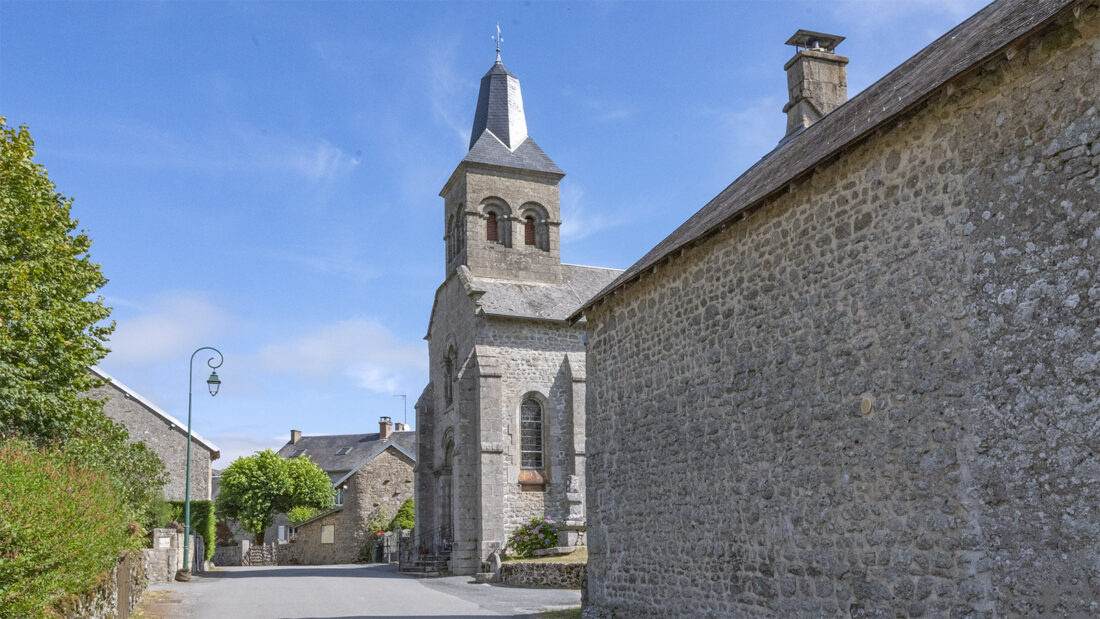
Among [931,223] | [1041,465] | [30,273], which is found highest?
[30,273]

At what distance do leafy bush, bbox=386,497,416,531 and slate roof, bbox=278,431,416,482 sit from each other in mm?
15748

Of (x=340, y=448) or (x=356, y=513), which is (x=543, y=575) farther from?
(x=340, y=448)

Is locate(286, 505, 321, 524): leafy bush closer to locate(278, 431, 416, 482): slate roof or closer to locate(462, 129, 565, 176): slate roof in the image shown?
locate(278, 431, 416, 482): slate roof

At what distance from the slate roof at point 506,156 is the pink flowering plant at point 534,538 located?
11968 mm

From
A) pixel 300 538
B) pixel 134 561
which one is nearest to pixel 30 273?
pixel 134 561

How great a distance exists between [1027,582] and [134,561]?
14719 mm

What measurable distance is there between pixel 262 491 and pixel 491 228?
26.4 meters

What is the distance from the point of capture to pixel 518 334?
2588cm

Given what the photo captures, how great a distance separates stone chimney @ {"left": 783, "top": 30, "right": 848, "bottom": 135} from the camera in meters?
15.7

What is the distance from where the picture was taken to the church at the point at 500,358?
24672 millimetres

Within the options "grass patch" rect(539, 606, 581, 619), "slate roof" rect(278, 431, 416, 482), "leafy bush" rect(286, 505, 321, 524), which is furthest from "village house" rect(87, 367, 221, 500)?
"slate roof" rect(278, 431, 416, 482)

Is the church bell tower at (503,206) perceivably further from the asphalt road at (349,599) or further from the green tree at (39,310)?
the green tree at (39,310)

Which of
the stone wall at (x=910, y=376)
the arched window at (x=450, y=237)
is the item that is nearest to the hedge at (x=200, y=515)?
the arched window at (x=450, y=237)

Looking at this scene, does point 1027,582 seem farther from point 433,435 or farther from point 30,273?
point 433,435
